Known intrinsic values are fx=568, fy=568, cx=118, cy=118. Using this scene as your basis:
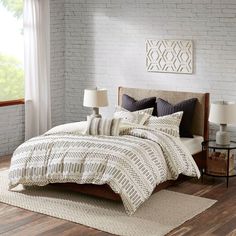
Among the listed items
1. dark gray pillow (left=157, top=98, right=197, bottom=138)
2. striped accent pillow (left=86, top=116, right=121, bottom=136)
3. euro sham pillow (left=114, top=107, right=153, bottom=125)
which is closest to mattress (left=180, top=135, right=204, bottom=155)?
dark gray pillow (left=157, top=98, right=197, bottom=138)

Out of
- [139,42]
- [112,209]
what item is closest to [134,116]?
[139,42]

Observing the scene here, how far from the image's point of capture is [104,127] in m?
6.16

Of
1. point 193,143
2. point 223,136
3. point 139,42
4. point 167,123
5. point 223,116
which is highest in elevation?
point 139,42

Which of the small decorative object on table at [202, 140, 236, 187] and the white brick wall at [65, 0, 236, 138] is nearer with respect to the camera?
the small decorative object on table at [202, 140, 236, 187]

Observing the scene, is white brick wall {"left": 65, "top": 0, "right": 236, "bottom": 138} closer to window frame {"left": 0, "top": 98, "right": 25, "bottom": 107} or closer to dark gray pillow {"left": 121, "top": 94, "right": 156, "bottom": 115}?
dark gray pillow {"left": 121, "top": 94, "right": 156, "bottom": 115}

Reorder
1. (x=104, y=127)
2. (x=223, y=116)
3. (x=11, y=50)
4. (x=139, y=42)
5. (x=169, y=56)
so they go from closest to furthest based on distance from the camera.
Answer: (x=104, y=127) → (x=223, y=116) → (x=169, y=56) → (x=139, y=42) → (x=11, y=50)

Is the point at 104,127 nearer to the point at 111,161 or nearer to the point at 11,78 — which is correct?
the point at 111,161

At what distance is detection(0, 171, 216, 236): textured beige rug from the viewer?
16.3ft

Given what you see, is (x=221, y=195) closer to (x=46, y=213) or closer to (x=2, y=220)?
(x=46, y=213)

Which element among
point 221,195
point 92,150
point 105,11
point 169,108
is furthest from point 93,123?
point 105,11

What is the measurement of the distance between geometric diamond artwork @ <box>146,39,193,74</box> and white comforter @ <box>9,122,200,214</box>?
1.29m

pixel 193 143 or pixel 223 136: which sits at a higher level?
pixel 223 136

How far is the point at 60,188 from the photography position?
6086 millimetres

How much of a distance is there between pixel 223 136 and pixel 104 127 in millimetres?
1365
